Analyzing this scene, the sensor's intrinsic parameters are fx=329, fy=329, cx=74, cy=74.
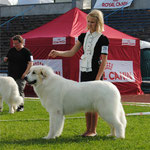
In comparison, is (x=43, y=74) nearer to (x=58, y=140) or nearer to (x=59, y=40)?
(x=58, y=140)

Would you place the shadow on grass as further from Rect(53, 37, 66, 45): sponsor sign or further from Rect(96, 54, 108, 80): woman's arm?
Rect(53, 37, 66, 45): sponsor sign

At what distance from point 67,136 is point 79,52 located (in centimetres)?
768

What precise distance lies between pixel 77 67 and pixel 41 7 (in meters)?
12.1

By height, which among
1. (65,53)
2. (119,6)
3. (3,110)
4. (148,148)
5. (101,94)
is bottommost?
(3,110)

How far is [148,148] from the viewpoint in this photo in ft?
15.1

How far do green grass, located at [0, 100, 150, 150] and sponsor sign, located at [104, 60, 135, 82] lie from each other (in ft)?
19.7

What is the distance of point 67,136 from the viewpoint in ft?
17.8

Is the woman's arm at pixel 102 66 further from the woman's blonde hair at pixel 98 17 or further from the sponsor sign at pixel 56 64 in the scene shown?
the sponsor sign at pixel 56 64

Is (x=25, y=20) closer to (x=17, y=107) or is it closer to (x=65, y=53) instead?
(x=17, y=107)

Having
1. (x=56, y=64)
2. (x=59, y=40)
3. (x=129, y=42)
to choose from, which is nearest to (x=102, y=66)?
(x=59, y=40)

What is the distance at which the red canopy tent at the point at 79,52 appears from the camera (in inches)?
510

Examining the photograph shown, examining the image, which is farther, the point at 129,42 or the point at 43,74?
the point at 129,42

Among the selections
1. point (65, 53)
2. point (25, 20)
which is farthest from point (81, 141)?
point (25, 20)

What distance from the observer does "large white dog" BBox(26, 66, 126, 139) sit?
4.88 metres
